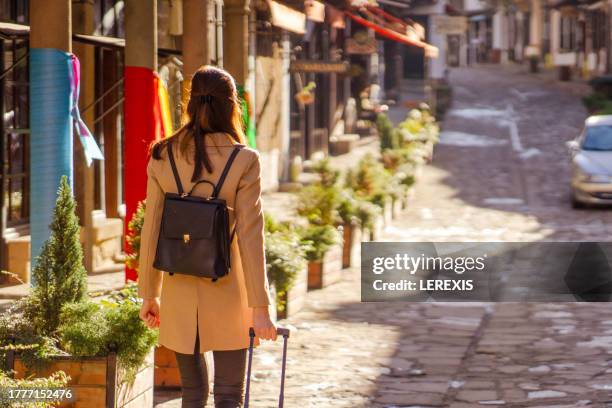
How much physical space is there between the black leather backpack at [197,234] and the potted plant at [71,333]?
1.30 meters

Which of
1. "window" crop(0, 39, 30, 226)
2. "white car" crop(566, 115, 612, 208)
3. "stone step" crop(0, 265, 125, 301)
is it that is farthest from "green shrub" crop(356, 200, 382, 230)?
"white car" crop(566, 115, 612, 208)

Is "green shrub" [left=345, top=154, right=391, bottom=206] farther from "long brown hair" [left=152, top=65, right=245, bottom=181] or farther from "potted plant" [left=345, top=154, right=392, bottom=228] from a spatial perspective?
"long brown hair" [left=152, top=65, right=245, bottom=181]

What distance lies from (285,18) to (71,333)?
13043 mm

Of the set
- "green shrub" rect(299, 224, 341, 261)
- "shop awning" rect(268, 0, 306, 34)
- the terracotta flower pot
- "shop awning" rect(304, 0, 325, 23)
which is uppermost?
"shop awning" rect(304, 0, 325, 23)

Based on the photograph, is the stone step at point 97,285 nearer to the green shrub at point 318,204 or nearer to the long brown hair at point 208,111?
the green shrub at point 318,204

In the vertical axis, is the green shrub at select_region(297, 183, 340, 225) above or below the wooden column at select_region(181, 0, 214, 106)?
below

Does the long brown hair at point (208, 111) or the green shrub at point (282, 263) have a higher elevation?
the long brown hair at point (208, 111)

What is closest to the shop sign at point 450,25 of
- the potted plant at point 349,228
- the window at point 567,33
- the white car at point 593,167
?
the white car at point 593,167

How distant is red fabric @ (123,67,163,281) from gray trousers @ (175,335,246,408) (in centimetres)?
559

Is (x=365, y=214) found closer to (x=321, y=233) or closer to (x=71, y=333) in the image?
(x=321, y=233)

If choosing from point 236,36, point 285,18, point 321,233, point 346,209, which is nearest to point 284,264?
point 321,233

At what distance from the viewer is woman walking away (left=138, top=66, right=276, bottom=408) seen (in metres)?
5.02

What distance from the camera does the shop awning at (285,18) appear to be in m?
18.3

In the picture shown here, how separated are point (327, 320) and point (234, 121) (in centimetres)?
645
